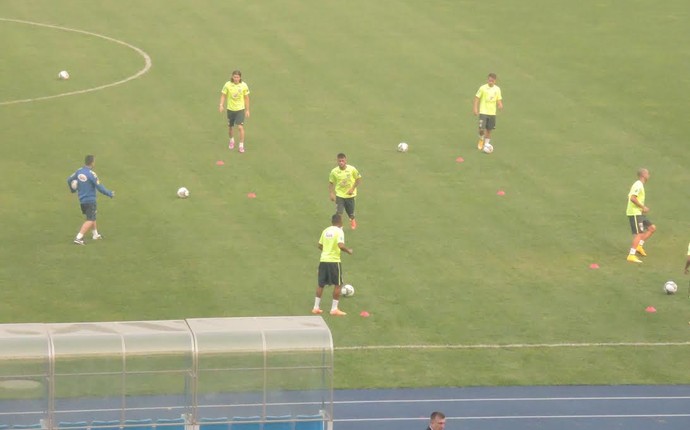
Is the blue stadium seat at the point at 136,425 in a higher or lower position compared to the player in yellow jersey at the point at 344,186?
lower

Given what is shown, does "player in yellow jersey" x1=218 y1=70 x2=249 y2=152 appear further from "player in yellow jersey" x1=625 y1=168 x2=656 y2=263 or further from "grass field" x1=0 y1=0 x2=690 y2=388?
"player in yellow jersey" x1=625 y1=168 x2=656 y2=263

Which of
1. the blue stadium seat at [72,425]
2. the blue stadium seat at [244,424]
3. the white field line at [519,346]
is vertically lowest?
the white field line at [519,346]

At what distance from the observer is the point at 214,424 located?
21.4 m

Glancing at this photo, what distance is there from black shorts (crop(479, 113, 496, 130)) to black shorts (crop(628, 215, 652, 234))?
8.36m

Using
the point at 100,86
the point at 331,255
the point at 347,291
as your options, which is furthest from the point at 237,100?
the point at 331,255

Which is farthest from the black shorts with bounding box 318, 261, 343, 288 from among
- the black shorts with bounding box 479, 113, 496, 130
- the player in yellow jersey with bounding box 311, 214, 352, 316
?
the black shorts with bounding box 479, 113, 496, 130

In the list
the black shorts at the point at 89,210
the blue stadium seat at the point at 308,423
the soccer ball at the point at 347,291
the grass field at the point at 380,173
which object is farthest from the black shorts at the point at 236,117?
the blue stadium seat at the point at 308,423

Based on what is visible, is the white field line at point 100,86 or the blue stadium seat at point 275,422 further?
the white field line at point 100,86

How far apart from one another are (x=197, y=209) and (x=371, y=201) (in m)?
4.28

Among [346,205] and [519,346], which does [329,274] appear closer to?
[519,346]

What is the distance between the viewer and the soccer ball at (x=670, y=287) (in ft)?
96.1

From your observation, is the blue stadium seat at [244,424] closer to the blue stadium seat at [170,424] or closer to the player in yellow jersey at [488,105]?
the blue stadium seat at [170,424]

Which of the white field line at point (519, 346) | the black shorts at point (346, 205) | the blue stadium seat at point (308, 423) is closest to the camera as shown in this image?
the blue stadium seat at point (308, 423)

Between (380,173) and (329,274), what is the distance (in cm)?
1037
